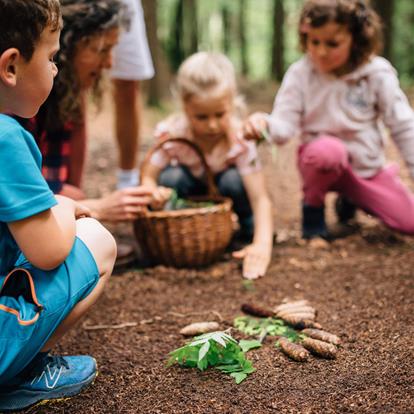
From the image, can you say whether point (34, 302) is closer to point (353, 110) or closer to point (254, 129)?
point (254, 129)

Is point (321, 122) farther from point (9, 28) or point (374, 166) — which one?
point (9, 28)

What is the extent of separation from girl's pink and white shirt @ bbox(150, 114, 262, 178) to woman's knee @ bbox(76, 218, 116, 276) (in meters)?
1.41

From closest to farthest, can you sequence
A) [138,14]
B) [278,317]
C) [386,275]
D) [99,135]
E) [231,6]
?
1. [278,317]
2. [386,275]
3. [138,14]
4. [99,135]
5. [231,6]

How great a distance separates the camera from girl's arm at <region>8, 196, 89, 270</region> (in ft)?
4.29

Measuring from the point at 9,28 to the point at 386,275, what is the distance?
6.03ft

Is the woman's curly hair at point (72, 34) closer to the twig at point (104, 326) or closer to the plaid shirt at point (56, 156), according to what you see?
the plaid shirt at point (56, 156)

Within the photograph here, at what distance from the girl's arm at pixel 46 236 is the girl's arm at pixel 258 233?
1294 mm

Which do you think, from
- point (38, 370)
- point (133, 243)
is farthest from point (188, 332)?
point (133, 243)

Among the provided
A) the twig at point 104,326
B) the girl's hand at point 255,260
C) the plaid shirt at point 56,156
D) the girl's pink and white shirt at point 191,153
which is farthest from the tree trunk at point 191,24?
the twig at point 104,326

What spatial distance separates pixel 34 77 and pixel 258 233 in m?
1.61

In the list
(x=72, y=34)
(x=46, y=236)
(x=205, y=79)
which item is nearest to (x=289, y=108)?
(x=205, y=79)

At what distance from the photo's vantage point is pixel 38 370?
63.1 inches

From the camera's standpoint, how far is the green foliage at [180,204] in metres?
2.83

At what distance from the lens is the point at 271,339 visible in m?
1.92
